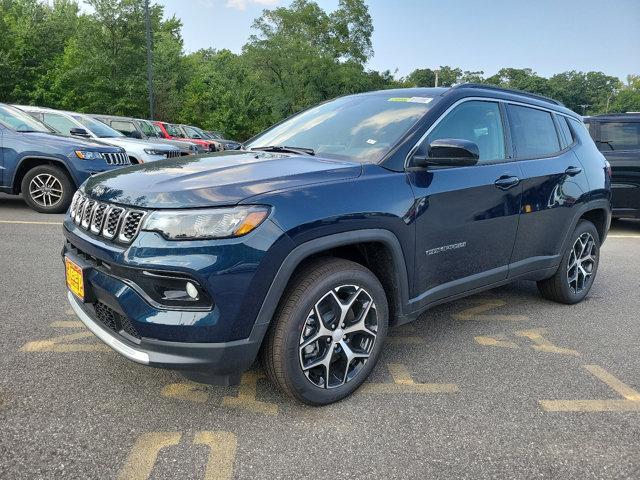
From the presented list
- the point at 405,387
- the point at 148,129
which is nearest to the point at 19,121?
the point at 405,387

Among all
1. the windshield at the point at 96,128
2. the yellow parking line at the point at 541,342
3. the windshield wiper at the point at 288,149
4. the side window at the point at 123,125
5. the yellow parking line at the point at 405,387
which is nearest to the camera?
the yellow parking line at the point at 405,387

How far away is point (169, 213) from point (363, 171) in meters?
1.03

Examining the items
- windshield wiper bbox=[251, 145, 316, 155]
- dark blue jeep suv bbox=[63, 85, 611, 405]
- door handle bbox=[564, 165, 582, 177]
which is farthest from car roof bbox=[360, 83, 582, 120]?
windshield wiper bbox=[251, 145, 316, 155]

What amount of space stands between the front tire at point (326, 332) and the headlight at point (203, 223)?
0.42 meters

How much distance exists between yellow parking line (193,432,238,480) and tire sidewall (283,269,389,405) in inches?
14.7

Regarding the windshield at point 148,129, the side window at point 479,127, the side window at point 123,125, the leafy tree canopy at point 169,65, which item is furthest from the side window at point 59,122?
the leafy tree canopy at point 169,65

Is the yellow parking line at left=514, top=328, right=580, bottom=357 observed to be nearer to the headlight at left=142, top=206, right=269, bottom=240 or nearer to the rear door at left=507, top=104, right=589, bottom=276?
the rear door at left=507, top=104, right=589, bottom=276

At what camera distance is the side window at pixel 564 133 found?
162 inches

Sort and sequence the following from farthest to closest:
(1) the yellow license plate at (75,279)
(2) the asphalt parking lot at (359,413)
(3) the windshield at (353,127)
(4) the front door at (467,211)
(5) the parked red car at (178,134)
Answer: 1. (5) the parked red car at (178,134)
2. (3) the windshield at (353,127)
3. (4) the front door at (467,211)
4. (1) the yellow license plate at (75,279)
5. (2) the asphalt parking lot at (359,413)

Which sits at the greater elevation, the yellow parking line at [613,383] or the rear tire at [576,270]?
the rear tire at [576,270]

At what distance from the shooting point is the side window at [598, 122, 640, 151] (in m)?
7.96

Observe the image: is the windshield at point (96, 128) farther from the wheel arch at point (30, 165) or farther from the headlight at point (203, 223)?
the headlight at point (203, 223)

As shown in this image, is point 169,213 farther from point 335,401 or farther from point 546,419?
point 546,419

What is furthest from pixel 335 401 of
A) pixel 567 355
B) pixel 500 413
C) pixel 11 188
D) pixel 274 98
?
pixel 274 98
